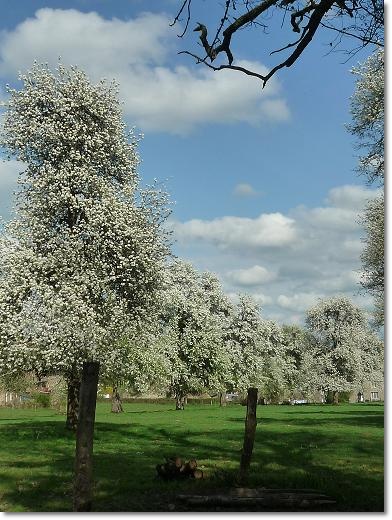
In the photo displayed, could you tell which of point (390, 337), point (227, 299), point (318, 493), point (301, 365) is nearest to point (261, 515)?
point (318, 493)

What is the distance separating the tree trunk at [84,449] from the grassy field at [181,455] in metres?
1.81

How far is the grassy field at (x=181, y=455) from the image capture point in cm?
1518

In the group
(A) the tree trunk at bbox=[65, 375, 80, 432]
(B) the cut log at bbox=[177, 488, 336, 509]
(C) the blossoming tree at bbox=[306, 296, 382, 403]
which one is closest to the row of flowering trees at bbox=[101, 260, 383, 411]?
(C) the blossoming tree at bbox=[306, 296, 382, 403]

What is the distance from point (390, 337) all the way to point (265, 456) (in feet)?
50.0

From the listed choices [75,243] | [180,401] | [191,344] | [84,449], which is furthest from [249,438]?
[180,401]

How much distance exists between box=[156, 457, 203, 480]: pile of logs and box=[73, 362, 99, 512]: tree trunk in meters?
5.04

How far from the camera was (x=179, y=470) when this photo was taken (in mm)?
17000

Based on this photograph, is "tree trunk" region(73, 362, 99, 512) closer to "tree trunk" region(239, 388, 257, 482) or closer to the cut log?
the cut log

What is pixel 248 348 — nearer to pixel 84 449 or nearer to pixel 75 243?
pixel 75 243

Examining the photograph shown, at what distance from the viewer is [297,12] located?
12648mm

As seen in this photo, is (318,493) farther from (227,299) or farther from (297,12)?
(227,299)

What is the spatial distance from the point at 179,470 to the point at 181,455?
7.21 meters

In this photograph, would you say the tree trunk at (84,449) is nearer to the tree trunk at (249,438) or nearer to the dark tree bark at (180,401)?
the tree trunk at (249,438)

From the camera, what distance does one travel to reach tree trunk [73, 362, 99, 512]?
477 inches
